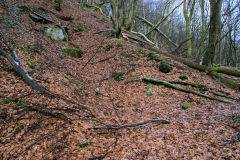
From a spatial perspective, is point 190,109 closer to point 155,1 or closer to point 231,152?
point 231,152

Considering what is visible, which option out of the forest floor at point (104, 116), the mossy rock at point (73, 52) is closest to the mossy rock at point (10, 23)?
the forest floor at point (104, 116)

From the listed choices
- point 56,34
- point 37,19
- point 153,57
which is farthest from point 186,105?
point 37,19

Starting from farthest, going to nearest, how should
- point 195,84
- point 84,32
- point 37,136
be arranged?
1. point 84,32
2. point 195,84
3. point 37,136

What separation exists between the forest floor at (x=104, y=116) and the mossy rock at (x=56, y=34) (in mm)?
1363

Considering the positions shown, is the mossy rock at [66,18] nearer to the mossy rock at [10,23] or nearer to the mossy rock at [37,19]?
the mossy rock at [37,19]

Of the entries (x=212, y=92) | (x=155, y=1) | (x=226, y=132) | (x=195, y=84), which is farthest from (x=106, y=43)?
(x=155, y=1)

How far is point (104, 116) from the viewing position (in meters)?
4.77

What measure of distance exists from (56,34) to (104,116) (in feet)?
25.8

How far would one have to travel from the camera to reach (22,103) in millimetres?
3535

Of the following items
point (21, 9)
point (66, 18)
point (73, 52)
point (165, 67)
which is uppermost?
point (66, 18)

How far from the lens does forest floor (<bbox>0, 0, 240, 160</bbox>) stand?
113 inches

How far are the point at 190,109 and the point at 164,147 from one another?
8.94 ft

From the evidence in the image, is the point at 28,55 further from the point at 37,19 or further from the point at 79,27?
the point at 79,27

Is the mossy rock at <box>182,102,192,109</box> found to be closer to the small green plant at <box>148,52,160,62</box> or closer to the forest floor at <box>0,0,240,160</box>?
the forest floor at <box>0,0,240,160</box>
